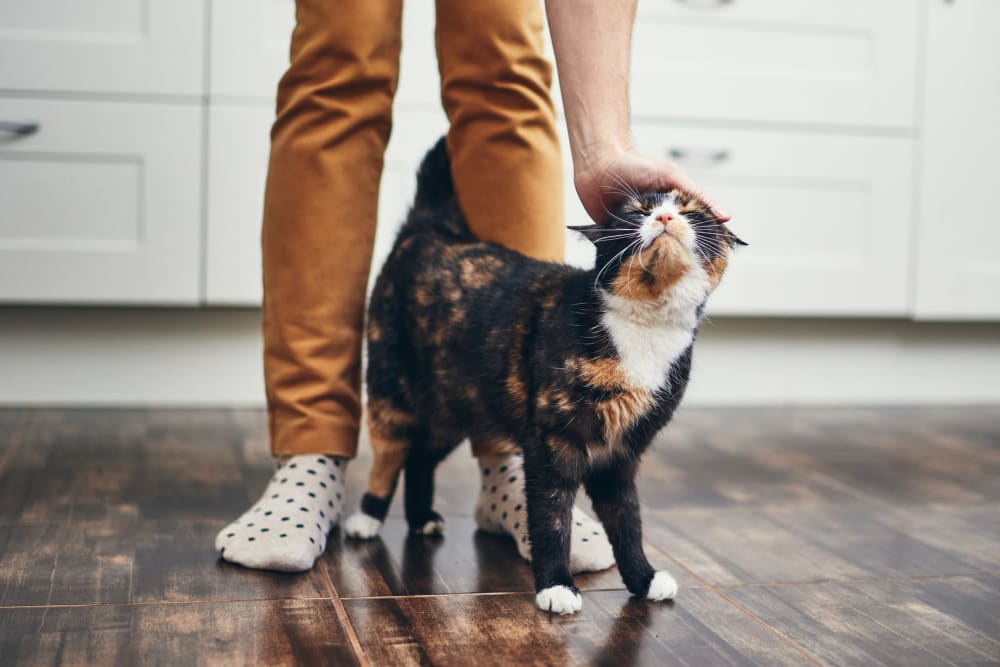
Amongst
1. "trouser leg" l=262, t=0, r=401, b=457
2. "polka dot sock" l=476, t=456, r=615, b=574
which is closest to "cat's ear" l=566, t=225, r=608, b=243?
"polka dot sock" l=476, t=456, r=615, b=574

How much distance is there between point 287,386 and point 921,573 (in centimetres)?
72

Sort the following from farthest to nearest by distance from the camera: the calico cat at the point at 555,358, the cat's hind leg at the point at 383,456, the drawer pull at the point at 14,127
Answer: the drawer pull at the point at 14,127
the cat's hind leg at the point at 383,456
the calico cat at the point at 555,358

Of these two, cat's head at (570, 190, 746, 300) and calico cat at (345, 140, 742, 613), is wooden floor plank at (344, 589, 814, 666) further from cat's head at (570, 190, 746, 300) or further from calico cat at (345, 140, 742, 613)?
cat's head at (570, 190, 746, 300)

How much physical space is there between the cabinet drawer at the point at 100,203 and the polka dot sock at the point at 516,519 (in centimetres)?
98

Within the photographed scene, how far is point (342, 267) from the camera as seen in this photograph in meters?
1.30

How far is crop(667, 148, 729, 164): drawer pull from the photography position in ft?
7.37

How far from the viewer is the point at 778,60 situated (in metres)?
2.29

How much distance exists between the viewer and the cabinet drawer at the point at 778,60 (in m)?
2.24

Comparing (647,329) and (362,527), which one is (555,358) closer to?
(647,329)

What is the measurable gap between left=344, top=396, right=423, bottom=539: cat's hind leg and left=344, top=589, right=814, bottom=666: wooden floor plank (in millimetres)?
228

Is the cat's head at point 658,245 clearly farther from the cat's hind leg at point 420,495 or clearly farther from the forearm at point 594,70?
the cat's hind leg at point 420,495

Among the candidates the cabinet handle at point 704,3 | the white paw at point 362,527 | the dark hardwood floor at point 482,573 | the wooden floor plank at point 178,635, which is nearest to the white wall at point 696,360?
the dark hardwood floor at point 482,573

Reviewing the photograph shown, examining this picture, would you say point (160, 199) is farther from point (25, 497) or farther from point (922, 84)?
point (922, 84)

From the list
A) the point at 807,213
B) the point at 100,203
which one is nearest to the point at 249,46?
the point at 100,203
